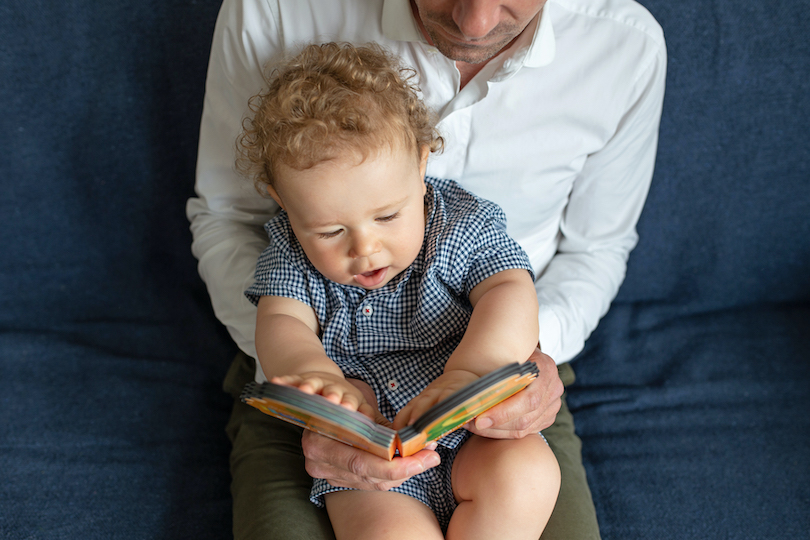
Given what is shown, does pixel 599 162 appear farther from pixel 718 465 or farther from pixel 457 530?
pixel 457 530

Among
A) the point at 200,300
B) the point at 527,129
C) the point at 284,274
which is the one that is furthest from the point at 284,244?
the point at 200,300

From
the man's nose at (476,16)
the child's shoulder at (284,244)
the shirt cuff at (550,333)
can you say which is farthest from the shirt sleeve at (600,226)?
the child's shoulder at (284,244)

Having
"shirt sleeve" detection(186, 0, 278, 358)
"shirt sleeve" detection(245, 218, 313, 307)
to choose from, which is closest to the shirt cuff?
"shirt sleeve" detection(245, 218, 313, 307)

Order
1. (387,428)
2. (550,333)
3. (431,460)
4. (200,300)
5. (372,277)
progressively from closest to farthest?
1. (387,428)
2. (431,460)
3. (372,277)
4. (550,333)
5. (200,300)

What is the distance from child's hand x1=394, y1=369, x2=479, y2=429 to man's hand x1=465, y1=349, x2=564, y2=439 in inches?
2.7

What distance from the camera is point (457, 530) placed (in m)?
0.97

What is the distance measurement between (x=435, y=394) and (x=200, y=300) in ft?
3.38

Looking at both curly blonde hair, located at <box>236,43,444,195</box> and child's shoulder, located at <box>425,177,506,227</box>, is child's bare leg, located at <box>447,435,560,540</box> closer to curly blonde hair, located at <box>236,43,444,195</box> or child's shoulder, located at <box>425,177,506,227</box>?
child's shoulder, located at <box>425,177,506,227</box>

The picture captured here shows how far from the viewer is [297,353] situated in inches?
38.2

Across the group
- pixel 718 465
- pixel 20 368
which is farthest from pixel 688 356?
pixel 20 368

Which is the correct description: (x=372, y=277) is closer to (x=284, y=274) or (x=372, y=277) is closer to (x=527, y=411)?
(x=284, y=274)

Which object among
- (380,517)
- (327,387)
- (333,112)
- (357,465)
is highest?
(333,112)

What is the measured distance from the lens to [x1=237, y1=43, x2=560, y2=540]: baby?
0.92 meters

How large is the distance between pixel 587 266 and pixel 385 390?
1.93ft
